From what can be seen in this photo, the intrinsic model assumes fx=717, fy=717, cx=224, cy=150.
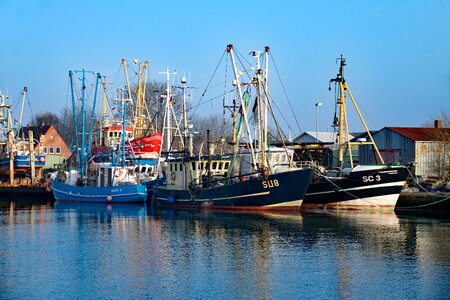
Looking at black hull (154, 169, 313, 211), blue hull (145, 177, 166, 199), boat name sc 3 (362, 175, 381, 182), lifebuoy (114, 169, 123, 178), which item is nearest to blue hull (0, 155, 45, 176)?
lifebuoy (114, 169, 123, 178)

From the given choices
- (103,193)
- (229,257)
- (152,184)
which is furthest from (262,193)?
(103,193)

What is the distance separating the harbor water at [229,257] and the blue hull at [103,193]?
12778 millimetres

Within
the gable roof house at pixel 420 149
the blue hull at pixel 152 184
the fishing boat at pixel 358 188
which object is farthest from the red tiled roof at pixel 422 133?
the blue hull at pixel 152 184

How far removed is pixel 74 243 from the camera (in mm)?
28203

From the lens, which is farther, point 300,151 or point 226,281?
point 300,151

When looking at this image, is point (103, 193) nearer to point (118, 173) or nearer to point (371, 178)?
point (118, 173)

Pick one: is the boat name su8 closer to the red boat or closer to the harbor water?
the harbor water

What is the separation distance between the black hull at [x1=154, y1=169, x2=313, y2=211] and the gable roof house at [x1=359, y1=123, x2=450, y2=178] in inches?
475

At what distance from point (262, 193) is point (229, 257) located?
15.7m

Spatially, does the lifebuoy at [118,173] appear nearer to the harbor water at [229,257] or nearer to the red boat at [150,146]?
the red boat at [150,146]

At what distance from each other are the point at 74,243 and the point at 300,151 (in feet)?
107

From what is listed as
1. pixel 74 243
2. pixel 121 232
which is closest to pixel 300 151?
pixel 121 232

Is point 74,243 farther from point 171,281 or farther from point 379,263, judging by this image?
point 379,263

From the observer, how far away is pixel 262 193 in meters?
39.8
